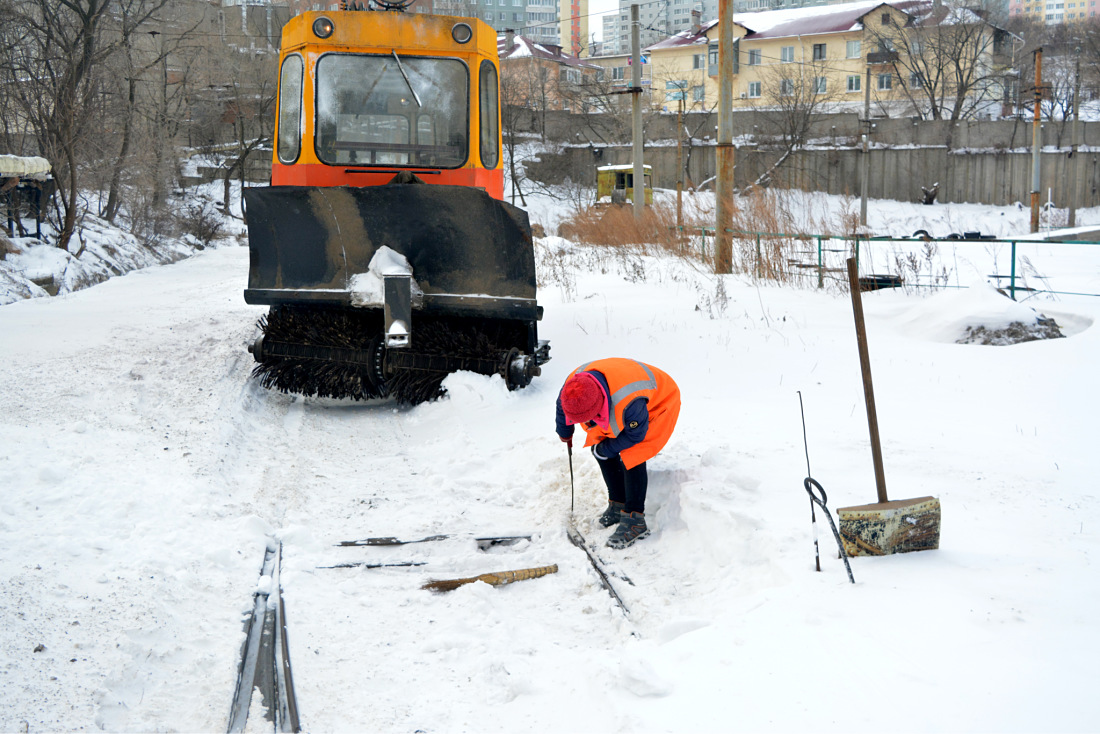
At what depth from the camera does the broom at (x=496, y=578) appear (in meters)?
4.36

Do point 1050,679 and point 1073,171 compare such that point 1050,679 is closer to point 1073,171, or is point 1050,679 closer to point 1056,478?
point 1056,478

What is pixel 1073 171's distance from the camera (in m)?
39.9

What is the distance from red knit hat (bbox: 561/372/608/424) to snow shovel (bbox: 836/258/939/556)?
4.19 feet

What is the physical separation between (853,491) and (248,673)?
3.17 meters

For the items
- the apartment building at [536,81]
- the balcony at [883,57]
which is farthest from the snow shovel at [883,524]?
the balcony at [883,57]

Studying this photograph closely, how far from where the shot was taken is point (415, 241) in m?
7.22

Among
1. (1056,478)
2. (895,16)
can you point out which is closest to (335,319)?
(1056,478)

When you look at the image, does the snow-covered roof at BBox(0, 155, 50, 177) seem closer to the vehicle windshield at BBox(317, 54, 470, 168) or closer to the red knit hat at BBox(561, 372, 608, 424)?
the vehicle windshield at BBox(317, 54, 470, 168)

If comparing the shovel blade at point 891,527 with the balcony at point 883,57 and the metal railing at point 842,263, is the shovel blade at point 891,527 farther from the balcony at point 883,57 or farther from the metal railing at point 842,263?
the balcony at point 883,57

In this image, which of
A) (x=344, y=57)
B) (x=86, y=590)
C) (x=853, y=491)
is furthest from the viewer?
(x=344, y=57)

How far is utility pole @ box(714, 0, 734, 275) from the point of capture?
12.9m

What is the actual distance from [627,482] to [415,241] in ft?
10.3

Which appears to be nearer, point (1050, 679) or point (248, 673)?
point (1050, 679)

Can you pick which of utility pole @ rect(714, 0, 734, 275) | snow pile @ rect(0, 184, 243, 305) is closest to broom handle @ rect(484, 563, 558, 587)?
utility pole @ rect(714, 0, 734, 275)
